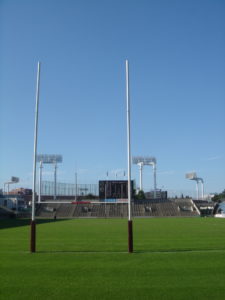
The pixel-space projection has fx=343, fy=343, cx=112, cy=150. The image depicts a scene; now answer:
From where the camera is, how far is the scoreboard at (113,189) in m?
60.9

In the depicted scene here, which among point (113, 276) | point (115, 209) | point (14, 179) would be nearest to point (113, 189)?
point (115, 209)

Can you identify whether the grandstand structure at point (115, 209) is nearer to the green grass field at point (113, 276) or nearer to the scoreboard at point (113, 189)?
the scoreboard at point (113, 189)

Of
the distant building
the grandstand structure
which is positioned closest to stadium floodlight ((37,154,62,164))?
the grandstand structure

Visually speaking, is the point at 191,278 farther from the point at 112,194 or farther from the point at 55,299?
the point at 112,194

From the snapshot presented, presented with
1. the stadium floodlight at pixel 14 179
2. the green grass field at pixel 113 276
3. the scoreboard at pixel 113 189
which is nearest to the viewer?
the green grass field at pixel 113 276

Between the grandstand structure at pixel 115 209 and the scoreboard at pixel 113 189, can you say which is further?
the grandstand structure at pixel 115 209

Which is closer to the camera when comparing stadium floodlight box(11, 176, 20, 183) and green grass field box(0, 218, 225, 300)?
green grass field box(0, 218, 225, 300)

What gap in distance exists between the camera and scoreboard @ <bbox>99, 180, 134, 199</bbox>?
60.9m

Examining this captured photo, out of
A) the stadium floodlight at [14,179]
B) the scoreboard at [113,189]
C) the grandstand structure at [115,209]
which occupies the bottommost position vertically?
the grandstand structure at [115,209]

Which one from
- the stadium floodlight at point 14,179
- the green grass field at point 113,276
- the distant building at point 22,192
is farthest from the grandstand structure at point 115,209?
the distant building at point 22,192

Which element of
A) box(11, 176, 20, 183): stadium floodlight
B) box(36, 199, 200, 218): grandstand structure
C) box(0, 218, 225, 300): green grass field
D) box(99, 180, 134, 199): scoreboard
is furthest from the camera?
box(11, 176, 20, 183): stadium floodlight

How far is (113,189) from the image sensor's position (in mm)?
61062

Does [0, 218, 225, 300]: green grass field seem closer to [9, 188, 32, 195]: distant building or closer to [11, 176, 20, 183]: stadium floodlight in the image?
[11, 176, 20, 183]: stadium floodlight

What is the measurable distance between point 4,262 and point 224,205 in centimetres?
6145
